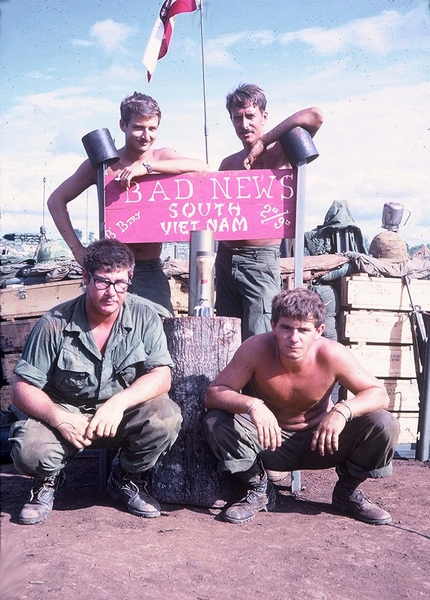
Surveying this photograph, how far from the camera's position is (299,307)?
3746 mm

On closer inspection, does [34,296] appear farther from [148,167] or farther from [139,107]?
[139,107]

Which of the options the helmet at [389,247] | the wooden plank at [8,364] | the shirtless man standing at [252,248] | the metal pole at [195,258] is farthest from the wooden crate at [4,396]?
the helmet at [389,247]

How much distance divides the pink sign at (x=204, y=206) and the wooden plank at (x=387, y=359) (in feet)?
9.04

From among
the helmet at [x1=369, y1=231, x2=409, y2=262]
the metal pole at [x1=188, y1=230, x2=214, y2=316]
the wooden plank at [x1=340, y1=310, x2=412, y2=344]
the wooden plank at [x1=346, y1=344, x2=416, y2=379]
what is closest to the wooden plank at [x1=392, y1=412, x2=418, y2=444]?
the wooden plank at [x1=346, y1=344, x2=416, y2=379]

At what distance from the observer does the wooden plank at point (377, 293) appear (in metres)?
6.84

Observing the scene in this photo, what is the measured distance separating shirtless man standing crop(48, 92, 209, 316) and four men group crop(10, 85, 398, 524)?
0.67 metres

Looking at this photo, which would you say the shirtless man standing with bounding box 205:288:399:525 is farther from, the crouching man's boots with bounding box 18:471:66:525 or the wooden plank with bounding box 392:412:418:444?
the wooden plank with bounding box 392:412:418:444

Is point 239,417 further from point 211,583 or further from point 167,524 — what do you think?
point 211,583

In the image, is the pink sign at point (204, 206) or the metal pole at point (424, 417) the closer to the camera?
the pink sign at point (204, 206)

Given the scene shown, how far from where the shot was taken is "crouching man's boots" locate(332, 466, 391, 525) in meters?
3.89

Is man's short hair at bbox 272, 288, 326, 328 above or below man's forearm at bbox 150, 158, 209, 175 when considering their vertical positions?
below

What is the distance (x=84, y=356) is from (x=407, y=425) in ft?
14.1

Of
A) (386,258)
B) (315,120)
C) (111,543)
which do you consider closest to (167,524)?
(111,543)

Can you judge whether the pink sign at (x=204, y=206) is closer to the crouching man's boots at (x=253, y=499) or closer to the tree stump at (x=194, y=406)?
the tree stump at (x=194, y=406)
